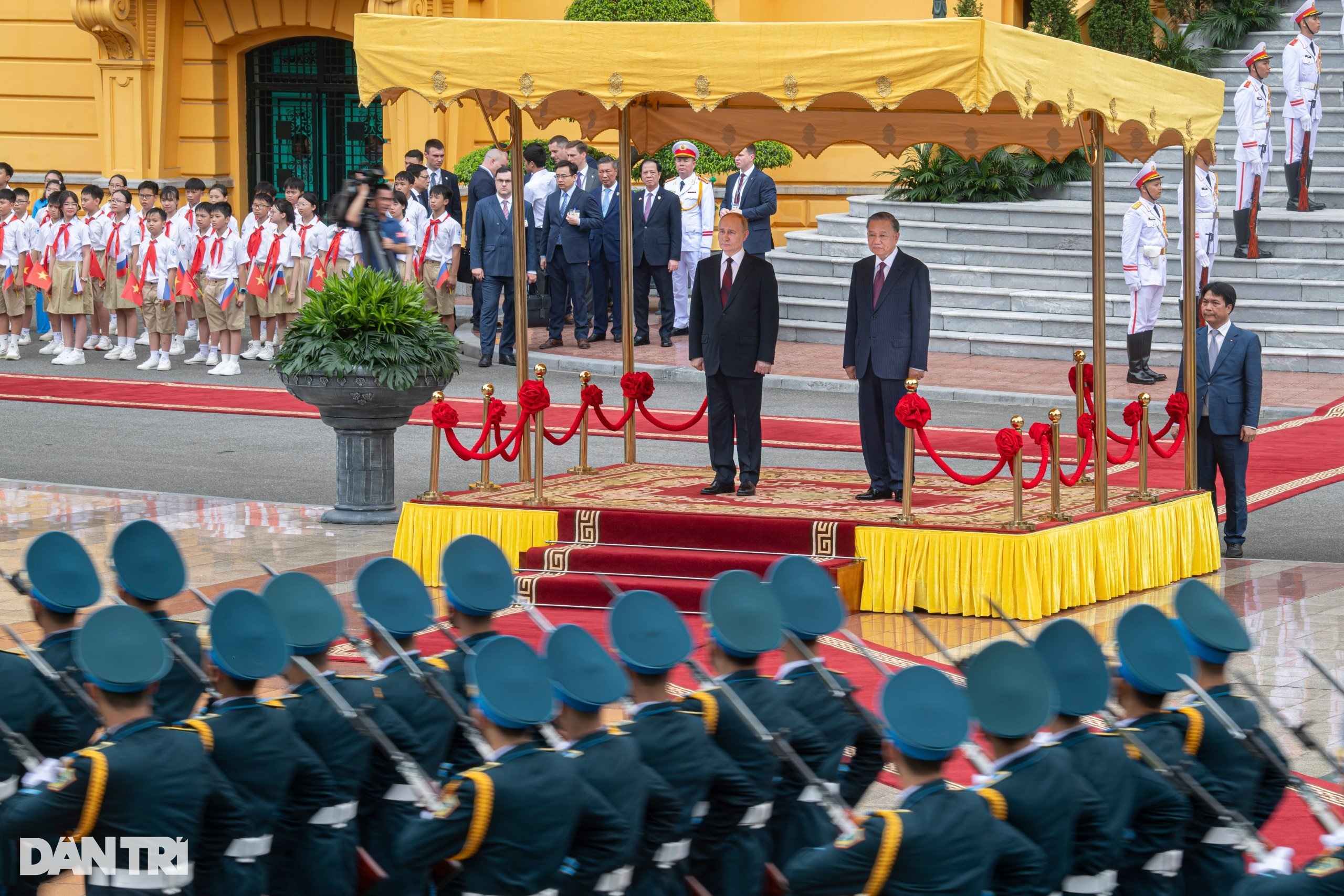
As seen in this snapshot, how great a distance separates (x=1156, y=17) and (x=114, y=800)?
2375 centimetres

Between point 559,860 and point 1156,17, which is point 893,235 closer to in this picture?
point 559,860

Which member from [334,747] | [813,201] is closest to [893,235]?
[334,747]

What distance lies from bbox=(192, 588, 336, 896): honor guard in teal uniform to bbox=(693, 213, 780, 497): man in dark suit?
6.26 meters

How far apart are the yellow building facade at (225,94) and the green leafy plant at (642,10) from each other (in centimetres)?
314

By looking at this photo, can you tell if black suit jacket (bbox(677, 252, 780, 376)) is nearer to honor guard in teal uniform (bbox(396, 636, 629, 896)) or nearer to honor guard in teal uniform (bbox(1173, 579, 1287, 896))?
honor guard in teal uniform (bbox(1173, 579, 1287, 896))

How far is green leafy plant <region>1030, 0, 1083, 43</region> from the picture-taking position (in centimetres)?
2261

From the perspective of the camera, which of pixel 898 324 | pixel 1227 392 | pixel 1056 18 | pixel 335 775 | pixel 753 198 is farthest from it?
pixel 1056 18

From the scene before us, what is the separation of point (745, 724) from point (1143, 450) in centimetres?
646

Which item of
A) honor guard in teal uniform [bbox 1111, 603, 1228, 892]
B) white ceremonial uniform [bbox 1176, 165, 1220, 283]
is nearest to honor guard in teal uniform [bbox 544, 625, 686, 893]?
honor guard in teal uniform [bbox 1111, 603, 1228, 892]

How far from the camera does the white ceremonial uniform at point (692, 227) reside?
20.8 m

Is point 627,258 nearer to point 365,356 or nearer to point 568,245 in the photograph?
point 365,356

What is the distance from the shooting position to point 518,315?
1198 cm

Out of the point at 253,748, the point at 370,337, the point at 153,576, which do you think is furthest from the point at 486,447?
the point at 253,748

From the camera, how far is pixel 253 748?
521 cm
